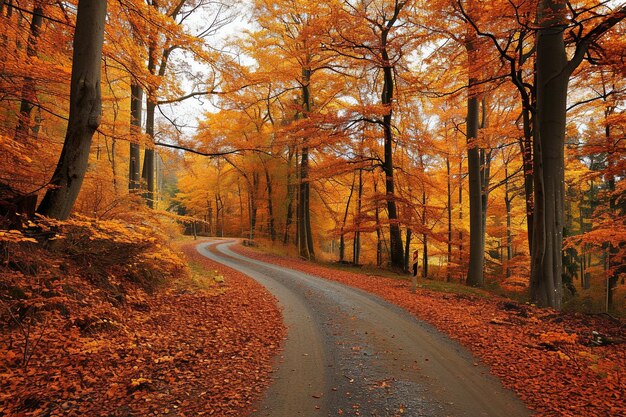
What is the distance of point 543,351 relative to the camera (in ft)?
16.7

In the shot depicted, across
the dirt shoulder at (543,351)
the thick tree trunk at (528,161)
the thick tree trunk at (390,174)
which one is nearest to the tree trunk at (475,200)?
the thick tree trunk at (528,161)

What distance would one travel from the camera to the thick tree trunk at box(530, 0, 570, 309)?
25.5 feet

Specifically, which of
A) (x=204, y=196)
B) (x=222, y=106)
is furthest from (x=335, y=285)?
(x=204, y=196)

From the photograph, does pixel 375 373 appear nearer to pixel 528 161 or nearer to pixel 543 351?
pixel 543 351

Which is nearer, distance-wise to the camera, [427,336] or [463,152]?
[427,336]

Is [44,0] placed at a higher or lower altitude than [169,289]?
higher

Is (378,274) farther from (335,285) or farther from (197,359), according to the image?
(197,359)

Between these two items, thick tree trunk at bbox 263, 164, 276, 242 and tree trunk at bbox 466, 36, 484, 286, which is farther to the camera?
thick tree trunk at bbox 263, 164, 276, 242

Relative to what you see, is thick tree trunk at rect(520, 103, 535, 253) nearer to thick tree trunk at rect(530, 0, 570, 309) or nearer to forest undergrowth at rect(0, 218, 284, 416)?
thick tree trunk at rect(530, 0, 570, 309)

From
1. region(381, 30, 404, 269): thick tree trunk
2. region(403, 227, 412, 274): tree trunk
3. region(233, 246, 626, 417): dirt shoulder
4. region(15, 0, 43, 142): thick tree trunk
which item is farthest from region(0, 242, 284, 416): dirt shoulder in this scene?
region(403, 227, 412, 274): tree trunk

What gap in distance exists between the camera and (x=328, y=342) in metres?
5.62

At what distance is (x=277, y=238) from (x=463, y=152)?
17.7 metres

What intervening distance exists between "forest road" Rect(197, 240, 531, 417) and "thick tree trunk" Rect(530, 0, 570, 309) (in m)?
3.65

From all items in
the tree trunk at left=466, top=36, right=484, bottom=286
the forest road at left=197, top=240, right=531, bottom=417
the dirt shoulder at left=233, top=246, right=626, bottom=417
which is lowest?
the forest road at left=197, top=240, right=531, bottom=417
